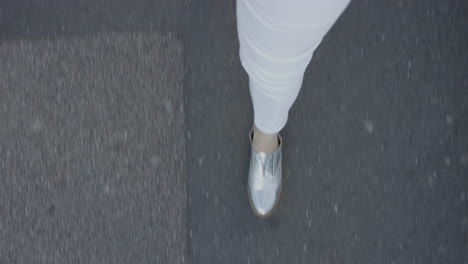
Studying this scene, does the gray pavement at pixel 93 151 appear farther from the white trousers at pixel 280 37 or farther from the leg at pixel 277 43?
the white trousers at pixel 280 37

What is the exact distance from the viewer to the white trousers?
0.48m

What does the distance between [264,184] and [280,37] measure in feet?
2.18

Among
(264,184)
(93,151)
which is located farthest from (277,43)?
(93,151)

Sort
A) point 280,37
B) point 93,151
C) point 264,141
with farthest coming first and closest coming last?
point 93,151
point 264,141
point 280,37

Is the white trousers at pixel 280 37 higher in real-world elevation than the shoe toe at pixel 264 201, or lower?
higher

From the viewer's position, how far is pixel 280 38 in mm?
534

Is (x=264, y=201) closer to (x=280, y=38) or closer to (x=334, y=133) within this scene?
(x=334, y=133)

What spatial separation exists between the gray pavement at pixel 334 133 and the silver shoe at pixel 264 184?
4 centimetres

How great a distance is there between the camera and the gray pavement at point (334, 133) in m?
Answer: 1.14

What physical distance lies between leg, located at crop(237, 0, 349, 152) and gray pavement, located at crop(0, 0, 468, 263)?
19.0 inches

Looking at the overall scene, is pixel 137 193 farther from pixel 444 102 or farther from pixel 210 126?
pixel 444 102

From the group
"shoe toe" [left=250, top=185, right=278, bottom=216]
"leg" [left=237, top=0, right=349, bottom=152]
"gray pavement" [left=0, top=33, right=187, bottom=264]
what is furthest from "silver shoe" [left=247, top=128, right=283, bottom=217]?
"leg" [left=237, top=0, right=349, bottom=152]

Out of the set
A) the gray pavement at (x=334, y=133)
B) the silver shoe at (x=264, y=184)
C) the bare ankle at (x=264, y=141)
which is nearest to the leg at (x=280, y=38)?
the bare ankle at (x=264, y=141)

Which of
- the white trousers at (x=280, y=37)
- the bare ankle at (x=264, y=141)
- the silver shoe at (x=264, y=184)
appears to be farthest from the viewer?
the silver shoe at (x=264, y=184)
